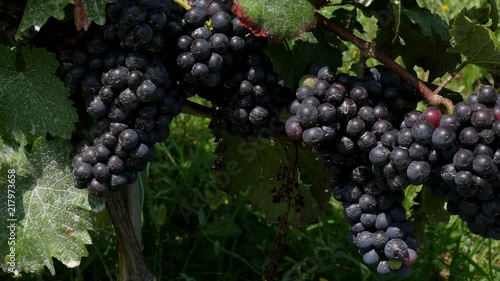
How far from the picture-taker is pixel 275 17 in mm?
1503

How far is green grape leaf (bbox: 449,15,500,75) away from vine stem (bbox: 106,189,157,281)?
33.9 inches

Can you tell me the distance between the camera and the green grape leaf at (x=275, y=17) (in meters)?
1.49

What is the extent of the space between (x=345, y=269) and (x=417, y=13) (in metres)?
1.10

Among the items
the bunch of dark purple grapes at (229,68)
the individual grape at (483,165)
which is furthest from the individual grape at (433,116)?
the bunch of dark purple grapes at (229,68)

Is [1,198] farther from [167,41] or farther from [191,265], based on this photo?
[191,265]

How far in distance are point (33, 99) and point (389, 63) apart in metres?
0.77

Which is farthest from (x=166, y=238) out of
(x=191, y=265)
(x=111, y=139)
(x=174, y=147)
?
(x=111, y=139)

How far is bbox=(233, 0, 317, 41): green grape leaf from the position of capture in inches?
58.6

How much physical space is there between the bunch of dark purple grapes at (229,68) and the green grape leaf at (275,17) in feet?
0.24

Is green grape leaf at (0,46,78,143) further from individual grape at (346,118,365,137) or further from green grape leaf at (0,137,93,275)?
individual grape at (346,118,365,137)

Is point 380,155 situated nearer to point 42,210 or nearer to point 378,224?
point 378,224

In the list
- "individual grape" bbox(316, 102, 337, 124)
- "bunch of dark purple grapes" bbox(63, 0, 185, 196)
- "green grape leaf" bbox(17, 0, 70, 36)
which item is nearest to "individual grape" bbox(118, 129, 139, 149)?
"bunch of dark purple grapes" bbox(63, 0, 185, 196)

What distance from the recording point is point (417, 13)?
5.50 feet

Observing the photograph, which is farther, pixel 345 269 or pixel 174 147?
pixel 174 147
